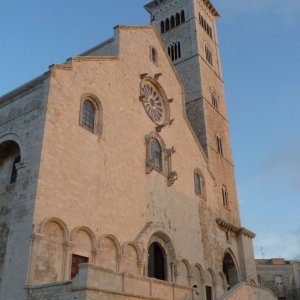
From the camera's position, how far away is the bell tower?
2914 cm

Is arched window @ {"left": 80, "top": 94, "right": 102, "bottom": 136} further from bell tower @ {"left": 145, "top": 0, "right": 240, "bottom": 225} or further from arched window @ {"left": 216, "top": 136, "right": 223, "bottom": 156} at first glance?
arched window @ {"left": 216, "top": 136, "right": 223, "bottom": 156}

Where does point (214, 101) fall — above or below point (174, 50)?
below

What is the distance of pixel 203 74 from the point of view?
3247 centimetres

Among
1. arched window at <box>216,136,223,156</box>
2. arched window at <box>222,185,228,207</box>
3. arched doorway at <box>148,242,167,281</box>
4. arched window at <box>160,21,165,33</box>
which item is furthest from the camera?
arched window at <box>160,21,165,33</box>

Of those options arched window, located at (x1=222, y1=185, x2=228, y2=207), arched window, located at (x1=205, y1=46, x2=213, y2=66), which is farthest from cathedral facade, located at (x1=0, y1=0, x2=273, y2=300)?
arched window, located at (x1=205, y1=46, x2=213, y2=66)

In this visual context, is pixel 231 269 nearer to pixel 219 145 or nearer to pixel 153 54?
pixel 219 145

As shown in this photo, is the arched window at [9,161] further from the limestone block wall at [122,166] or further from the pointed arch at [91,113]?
the pointed arch at [91,113]

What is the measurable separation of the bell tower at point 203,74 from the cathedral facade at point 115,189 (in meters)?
0.29

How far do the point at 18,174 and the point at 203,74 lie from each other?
21.5m

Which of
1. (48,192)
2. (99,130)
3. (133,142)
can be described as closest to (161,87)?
(133,142)

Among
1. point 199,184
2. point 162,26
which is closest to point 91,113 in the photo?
point 199,184

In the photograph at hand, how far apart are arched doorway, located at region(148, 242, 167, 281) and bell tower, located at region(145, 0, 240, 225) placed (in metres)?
8.18

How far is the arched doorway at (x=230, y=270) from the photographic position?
2661cm

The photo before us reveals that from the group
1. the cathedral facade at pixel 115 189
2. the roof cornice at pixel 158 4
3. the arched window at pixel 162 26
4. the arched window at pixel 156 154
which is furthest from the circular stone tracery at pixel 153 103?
the roof cornice at pixel 158 4
